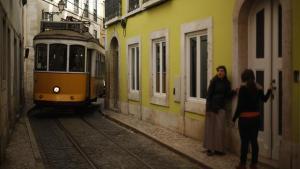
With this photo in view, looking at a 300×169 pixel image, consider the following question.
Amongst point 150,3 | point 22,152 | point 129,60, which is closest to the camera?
point 22,152

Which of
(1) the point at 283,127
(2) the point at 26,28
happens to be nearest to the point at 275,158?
(1) the point at 283,127

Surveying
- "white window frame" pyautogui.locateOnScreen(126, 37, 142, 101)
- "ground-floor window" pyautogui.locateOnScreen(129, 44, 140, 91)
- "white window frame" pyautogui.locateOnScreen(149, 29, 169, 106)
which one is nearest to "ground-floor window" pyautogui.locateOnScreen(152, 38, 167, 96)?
"white window frame" pyautogui.locateOnScreen(149, 29, 169, 106)

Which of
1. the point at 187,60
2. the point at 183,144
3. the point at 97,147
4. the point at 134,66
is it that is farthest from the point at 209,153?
the point at 134,66

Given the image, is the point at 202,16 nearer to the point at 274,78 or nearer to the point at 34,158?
the point at 274,78

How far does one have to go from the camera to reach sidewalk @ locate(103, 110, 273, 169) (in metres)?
9.18

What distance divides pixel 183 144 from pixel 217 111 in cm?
165

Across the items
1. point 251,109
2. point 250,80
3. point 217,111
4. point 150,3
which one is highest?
point 150,3

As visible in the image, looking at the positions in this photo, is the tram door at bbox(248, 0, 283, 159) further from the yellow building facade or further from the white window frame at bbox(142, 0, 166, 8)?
the white window frame at bbox(142, 0, 166, 8)

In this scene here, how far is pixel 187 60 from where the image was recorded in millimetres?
12867

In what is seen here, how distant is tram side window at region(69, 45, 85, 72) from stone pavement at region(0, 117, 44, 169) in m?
4.27

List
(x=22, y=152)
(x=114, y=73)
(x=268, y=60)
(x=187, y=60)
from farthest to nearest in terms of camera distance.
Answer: (x=114, y=73)
(x=187, y=60)
(x=22, y=152)
(x=268, y=60)

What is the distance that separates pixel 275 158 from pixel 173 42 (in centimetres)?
566

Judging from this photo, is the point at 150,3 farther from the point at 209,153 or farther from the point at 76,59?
the point at 209,153

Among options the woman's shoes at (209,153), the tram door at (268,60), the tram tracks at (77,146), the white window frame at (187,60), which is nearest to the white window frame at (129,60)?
the tram tracks at (77,146)
